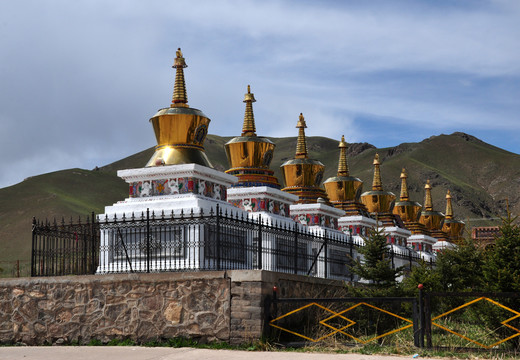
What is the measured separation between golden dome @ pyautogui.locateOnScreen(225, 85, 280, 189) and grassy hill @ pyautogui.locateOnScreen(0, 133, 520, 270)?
71022mm

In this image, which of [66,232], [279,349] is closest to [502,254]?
[279,349]

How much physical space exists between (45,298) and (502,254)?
32.5 feet

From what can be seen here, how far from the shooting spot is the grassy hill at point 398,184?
4419 inches

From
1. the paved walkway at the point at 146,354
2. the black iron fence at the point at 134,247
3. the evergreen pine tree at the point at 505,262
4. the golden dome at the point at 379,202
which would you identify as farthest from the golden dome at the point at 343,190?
the paved walkway at the point at 146,354

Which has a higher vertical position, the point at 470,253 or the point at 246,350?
the point at 470,253

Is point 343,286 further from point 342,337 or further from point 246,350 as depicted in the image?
point 246,350

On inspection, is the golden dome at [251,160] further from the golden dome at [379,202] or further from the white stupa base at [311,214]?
the golden dome at [379,202]

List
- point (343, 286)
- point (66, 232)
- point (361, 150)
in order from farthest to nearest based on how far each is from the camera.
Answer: point (361, 150), point (343, 286), point (66, 232)

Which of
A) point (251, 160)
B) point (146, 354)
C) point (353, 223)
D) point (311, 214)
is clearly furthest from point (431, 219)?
point (146, 354)

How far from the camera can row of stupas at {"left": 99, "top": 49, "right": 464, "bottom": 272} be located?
21.0 m

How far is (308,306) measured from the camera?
16672mm

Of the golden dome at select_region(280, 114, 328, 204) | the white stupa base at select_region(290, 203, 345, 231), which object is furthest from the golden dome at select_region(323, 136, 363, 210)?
the white stupa base at select_region(290, 203, 345, 231)

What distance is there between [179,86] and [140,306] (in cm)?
873

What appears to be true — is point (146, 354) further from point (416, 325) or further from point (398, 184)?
point (398, 184)
